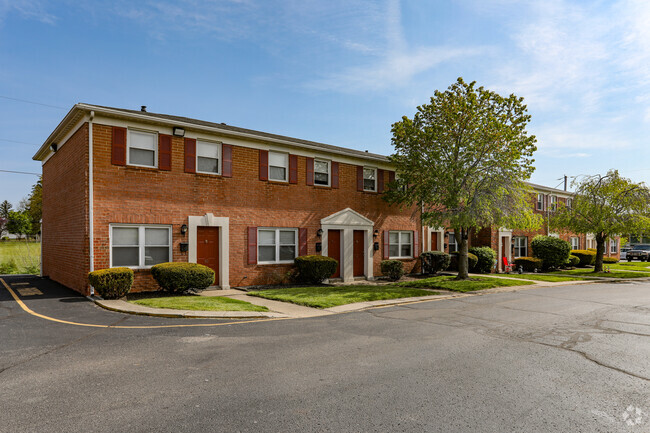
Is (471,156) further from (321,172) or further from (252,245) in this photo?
(252,245)

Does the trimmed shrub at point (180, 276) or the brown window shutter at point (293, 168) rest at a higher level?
the brown window shutter at point (293, 168)

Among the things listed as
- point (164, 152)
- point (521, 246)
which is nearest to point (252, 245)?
point (164, 152)

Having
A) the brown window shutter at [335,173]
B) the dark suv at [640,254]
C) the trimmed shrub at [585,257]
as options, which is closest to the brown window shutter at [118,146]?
the brown window shutter at [335,173]

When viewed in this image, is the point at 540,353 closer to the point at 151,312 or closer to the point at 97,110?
→ the point at 151,312

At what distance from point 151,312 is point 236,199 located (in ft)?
22.7

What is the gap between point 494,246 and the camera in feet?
95.0

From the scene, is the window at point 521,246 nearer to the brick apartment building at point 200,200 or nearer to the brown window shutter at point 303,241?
the brick apartment building at point 200,200

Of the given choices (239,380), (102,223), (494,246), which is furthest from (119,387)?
(494,246)

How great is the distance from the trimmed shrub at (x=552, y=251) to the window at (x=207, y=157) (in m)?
25.0

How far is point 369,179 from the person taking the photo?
70.9 feet

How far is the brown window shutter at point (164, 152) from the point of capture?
48.6 ft

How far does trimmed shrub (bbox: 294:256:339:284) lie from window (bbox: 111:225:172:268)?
18.4 ft

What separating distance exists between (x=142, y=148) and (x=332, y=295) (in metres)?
8.49

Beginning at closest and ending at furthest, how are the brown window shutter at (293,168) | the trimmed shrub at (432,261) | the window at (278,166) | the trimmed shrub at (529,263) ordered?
1. the window at (278,166)
2. the brown window shutter at (293,168)
3. the trimmed shrub at (432,261)
4. the trimmed shrub at (529,263)
